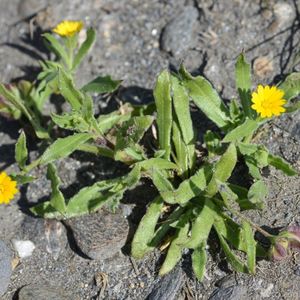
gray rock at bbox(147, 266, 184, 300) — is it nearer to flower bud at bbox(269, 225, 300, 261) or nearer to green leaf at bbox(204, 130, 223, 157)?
flower bud at bbox(269, 225, 300, 261)

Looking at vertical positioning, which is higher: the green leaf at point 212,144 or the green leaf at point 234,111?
the green leaf at point 234,111

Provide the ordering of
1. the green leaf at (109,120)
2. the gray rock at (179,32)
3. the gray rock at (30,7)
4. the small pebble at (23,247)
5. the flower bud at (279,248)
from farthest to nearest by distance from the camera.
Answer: the gray rock at (30,7), the gray rock at (179,32), the green leaf at (109,120), the small pebble at (23,247), the flower bud at (279,248)

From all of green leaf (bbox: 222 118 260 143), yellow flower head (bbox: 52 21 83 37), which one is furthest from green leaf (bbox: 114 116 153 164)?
yellow flower head (bbox: 52 21 83 37)

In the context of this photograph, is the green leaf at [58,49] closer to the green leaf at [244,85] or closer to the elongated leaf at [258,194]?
the green leaf at [244,85]

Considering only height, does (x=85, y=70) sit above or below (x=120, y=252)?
above

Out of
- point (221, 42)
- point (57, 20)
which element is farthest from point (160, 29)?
point (57, 20)

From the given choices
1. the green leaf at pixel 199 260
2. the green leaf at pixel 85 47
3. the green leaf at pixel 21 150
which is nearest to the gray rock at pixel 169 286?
the green leaf at pixel 199 260

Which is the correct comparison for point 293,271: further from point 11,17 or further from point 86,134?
point 11,17
